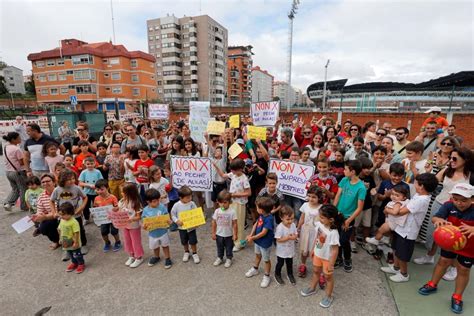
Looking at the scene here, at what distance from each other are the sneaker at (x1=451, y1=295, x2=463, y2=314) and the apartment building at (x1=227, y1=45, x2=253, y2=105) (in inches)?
3135

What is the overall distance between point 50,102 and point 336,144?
202 feet

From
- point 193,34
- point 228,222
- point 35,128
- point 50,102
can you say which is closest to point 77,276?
point 228,222

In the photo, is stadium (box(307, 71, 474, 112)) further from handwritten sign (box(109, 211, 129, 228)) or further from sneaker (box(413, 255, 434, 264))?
handwritten sign (box(109, 211, 129, 228))

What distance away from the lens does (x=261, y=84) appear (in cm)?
10831

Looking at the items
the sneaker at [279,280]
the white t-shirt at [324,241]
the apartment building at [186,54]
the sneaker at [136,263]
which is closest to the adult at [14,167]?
the sneaker at [136,263]

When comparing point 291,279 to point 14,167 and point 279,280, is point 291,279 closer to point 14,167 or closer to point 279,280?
point 279,280

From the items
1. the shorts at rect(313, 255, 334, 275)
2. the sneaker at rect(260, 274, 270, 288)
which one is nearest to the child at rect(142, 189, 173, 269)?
the sneaker at rect(260, 274, 270, 288)

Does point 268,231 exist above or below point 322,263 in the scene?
above

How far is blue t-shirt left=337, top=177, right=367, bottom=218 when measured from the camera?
3.44 m

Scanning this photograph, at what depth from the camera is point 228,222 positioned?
3.65m

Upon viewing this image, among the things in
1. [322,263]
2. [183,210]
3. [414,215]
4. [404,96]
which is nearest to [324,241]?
[322,263]

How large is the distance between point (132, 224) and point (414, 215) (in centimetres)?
394

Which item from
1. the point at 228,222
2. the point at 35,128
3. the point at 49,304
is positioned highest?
the point at 35,128

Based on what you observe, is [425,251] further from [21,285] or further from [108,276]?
[21,285]
